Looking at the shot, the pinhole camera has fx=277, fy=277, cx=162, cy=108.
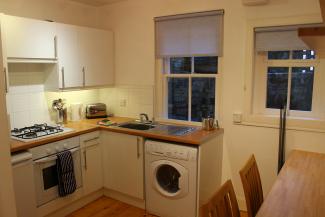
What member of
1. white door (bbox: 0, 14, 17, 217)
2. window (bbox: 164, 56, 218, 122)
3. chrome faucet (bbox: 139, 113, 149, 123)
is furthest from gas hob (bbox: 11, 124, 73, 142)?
window (bbox: 164, 56, 218, 122)

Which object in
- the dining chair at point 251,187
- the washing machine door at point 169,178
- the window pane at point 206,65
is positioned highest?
the window pane at point 206,65

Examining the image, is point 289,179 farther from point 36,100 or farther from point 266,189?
point 36,100

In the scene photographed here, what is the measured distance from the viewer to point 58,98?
3.30 meters

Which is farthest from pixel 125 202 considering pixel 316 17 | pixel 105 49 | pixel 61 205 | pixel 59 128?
pixel 316 17

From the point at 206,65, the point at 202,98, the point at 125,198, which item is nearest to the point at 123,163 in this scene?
the point at 125,198

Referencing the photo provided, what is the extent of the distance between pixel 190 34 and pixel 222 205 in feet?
6.79

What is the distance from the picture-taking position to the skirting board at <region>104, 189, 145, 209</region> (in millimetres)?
3078

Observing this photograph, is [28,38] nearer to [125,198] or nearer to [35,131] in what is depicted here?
[35,131]

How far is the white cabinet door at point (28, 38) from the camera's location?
99.0 inches

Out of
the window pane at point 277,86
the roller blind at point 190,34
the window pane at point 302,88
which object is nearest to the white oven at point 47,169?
the roller blind at point 190,34

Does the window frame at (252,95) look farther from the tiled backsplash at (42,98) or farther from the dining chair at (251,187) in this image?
the tiled backsplash at (42,98)

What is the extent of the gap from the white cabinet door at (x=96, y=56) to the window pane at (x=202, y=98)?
116 cm

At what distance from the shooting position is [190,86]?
3271 mm

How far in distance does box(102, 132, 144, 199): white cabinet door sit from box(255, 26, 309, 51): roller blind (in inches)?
61.2
